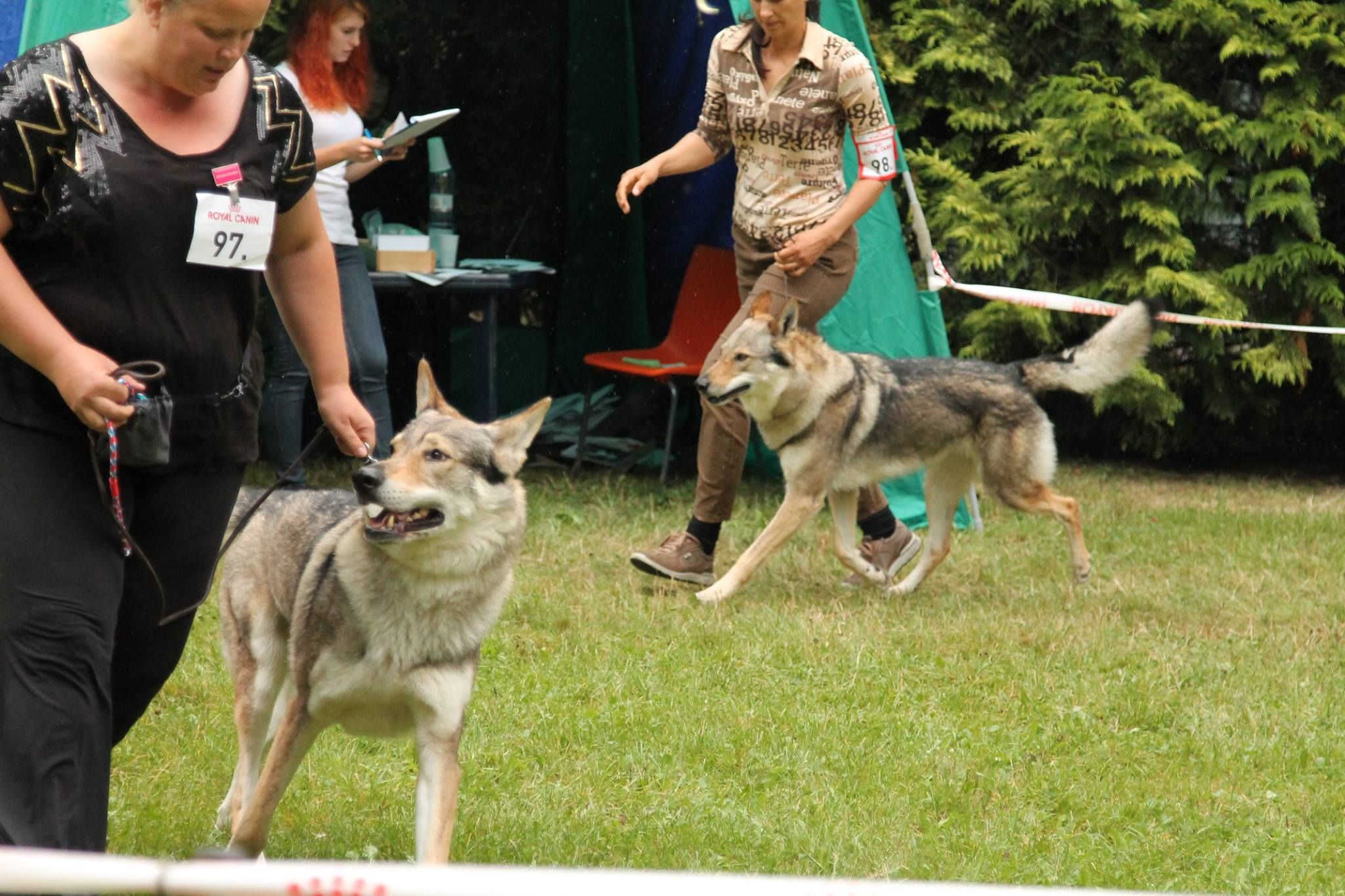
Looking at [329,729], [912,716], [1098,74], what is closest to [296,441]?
[329,729]

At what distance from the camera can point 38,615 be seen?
212 cm

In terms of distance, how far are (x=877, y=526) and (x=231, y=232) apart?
13.8ft

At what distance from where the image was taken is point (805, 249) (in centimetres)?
529

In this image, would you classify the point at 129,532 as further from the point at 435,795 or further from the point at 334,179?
the point at 334,179

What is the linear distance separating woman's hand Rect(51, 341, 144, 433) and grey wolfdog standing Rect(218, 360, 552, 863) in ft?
2.62

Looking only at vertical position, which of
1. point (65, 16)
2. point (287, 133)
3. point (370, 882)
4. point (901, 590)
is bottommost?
point (901, 590)

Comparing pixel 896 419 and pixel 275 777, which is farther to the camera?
pixel 896 419

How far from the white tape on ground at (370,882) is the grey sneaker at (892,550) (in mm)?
4779

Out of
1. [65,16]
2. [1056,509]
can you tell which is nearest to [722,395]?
[1056,509]

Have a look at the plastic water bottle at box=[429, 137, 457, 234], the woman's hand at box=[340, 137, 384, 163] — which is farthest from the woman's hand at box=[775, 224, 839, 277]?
the plastic water bottle at box=[429, 137, 457, 234]

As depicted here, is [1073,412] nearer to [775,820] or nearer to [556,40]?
[556,40]

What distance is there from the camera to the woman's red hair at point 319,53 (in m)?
5.94

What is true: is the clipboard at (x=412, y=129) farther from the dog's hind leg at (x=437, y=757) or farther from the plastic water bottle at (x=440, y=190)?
the dog's hind leg at (x=437, y=757)

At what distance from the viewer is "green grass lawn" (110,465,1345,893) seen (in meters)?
3.27
